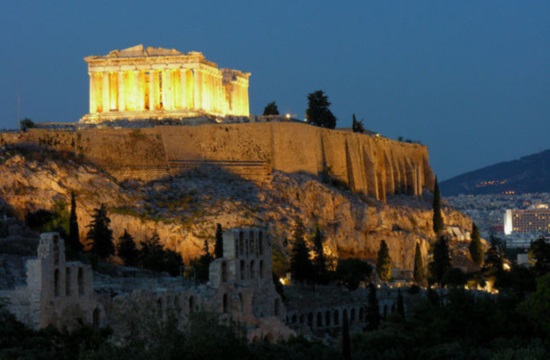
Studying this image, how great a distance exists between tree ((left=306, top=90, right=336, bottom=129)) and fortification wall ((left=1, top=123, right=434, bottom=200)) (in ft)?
7.60

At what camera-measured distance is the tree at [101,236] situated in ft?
263

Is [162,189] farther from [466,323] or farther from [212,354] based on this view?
[212,354]

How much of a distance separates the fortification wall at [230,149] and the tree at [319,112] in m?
2.32

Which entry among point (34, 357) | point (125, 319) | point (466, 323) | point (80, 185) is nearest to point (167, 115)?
point (80, 185)

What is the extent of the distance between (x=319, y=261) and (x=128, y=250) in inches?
416

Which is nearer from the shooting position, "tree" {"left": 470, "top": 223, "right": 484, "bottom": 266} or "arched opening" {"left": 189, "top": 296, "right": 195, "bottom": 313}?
"arched opening" {"left": 189, "top": 296, "right": 195, "bottom": 313}

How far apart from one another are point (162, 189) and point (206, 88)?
12255 millimetres

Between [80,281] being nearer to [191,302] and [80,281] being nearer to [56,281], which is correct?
[56,281]

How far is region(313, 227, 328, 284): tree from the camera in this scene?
282 feet

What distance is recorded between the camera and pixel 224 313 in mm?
61188

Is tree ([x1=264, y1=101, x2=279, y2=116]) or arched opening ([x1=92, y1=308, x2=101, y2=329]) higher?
tree ([x1=264, y1=101, x2=279, y2=116])

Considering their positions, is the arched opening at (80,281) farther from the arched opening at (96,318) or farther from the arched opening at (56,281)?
the arched opening at (56,281)

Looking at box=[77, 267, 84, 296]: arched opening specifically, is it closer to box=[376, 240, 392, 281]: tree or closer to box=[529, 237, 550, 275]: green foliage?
box=[529, 237, 550, 275]: green foliage

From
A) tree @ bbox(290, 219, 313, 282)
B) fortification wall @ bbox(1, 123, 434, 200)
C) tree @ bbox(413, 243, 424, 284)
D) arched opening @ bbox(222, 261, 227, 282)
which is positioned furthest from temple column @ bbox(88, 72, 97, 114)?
arched opening @ bbox(222, 261, 227, 282)
